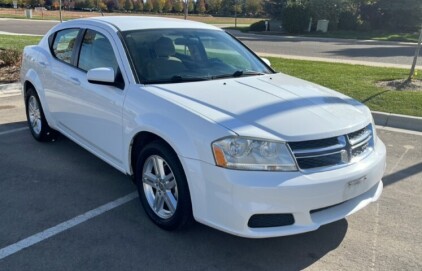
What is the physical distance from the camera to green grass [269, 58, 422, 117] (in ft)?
25.5

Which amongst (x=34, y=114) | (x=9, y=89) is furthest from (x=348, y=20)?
(x=34, y=114)

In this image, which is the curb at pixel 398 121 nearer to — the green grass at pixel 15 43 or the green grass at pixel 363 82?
the green grass at pixel 363 82

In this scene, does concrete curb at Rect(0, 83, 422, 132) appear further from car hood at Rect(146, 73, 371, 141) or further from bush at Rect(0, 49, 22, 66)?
bush at Rect(0, 49, 22, 66)

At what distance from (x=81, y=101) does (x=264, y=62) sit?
2058mm

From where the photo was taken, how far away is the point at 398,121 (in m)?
7.19

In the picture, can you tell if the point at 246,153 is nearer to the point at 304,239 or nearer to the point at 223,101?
the point at 223,101

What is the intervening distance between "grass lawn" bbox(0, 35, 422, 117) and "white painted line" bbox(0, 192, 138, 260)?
520cm

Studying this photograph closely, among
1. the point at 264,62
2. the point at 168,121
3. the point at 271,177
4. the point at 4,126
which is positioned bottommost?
the point at 4,126

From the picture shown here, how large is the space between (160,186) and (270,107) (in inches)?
43.9

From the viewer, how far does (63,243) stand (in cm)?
345

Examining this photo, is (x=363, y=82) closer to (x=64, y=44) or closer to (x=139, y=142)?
(x=64, y=44)

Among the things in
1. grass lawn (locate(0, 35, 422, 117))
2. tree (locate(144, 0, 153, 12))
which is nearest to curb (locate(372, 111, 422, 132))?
grass lawn (locate(0, 35, 422, 117))

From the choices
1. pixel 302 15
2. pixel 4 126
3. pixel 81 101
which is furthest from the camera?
pixel 302 15

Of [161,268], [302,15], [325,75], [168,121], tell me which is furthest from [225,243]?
[302,15]
